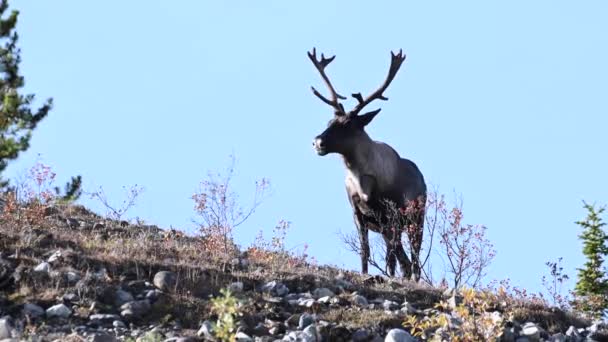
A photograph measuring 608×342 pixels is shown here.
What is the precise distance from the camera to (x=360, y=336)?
7.93 meters

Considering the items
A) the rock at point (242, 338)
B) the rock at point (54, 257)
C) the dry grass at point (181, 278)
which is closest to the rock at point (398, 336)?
the dry grass at point (181, 278)

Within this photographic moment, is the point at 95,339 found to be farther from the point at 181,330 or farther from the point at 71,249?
the point at 71,249

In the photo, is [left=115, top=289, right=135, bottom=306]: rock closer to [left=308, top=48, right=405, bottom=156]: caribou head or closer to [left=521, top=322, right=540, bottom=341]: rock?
[left=521, top=322, right=540, bottom=341]: rock

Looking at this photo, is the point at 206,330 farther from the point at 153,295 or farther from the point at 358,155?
the point at 358,155

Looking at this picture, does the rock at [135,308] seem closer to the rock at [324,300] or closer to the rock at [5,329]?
the rock at [5,329]

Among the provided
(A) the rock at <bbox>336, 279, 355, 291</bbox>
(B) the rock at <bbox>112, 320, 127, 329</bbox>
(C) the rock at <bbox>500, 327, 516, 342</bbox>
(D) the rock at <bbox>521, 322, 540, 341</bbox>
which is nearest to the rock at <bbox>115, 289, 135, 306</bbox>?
(B) the rock at <bbox>112, 320, 127, 329</bbox>

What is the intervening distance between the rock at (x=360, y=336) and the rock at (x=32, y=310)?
2171 millimetres

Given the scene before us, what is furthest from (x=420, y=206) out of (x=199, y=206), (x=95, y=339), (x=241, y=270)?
(x=95, y=339)

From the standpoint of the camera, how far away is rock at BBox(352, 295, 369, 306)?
29.2 ft

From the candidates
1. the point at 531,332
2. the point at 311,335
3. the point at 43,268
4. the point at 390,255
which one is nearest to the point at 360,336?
the point at 311,335

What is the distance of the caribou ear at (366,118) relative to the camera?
45.3 ft

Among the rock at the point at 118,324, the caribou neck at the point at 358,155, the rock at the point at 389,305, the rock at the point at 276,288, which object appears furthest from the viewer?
the caribou neck at the point at 358,155

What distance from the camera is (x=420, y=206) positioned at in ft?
44.1

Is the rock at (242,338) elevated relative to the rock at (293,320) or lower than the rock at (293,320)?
lower
